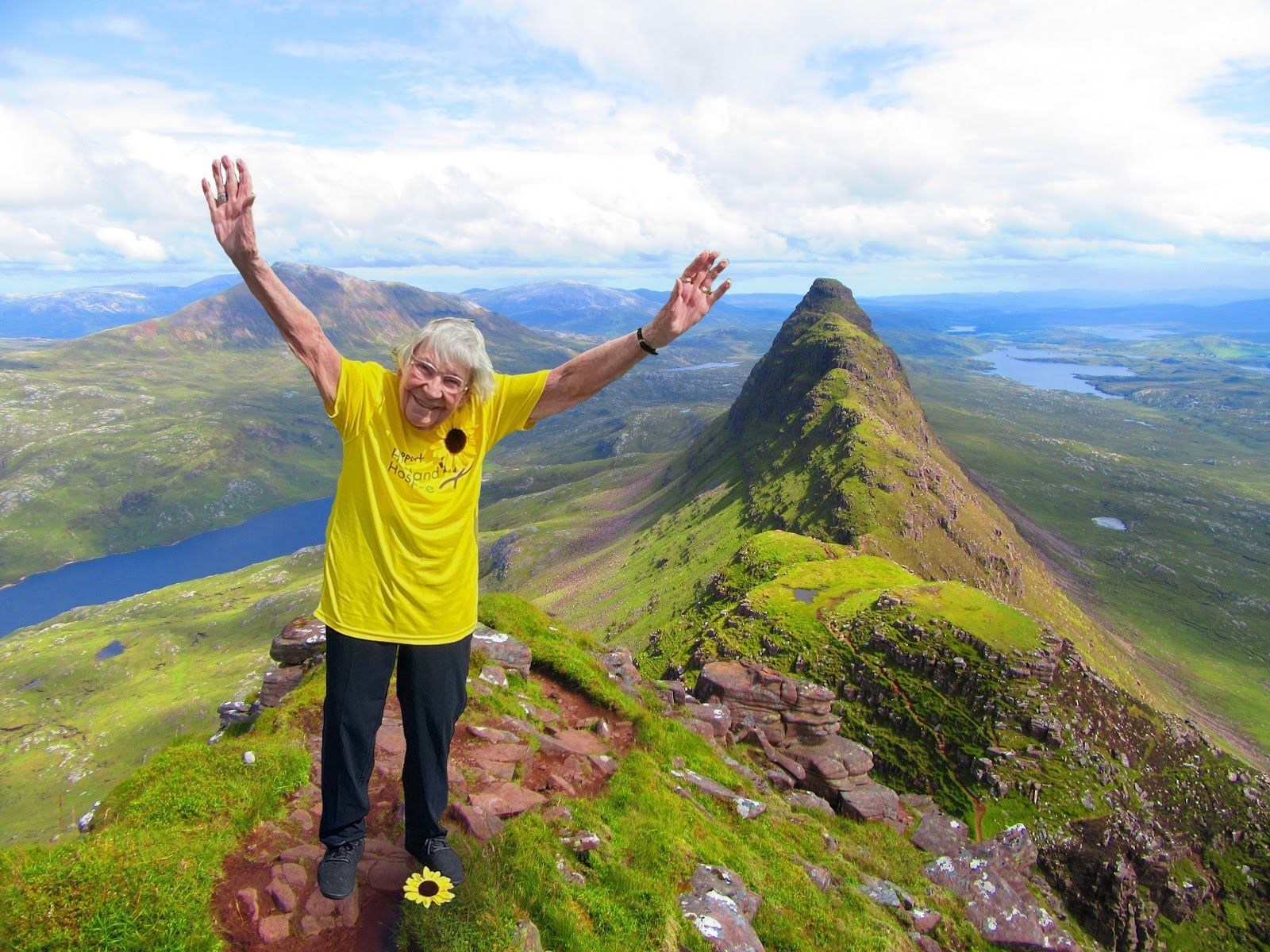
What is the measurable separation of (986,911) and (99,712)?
206 meters

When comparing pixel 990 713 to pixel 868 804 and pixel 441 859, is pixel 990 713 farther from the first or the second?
pixel 441 859

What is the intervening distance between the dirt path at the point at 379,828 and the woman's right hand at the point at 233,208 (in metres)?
7.38

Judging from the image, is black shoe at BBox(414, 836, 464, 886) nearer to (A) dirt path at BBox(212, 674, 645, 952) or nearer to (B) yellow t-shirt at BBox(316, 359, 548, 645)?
(A) dirt path at BBox(212, 674, 645, 952)

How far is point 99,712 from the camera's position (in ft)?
529

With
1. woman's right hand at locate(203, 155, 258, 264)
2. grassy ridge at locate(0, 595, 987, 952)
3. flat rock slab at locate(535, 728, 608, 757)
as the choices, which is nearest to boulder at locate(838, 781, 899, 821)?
grassy ridge at locate(0, 595, 987, 952)

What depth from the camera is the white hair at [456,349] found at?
7.03 metres

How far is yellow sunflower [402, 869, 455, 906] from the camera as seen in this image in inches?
305

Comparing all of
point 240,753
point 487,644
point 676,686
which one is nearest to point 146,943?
point 240,753

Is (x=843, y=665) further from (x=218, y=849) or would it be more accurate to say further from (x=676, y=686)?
(x=218, y=849)

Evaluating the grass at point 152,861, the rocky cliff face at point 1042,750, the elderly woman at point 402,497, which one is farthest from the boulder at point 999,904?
the grass at point 152,861

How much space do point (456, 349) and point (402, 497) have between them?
1684 mm

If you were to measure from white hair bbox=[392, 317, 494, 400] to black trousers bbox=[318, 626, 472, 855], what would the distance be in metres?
3.05

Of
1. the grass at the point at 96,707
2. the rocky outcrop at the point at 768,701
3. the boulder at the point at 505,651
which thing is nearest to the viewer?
the boulder at the point at 505,651

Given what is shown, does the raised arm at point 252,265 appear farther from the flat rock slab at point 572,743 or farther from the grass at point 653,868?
the flat rock slab at point 572,743
